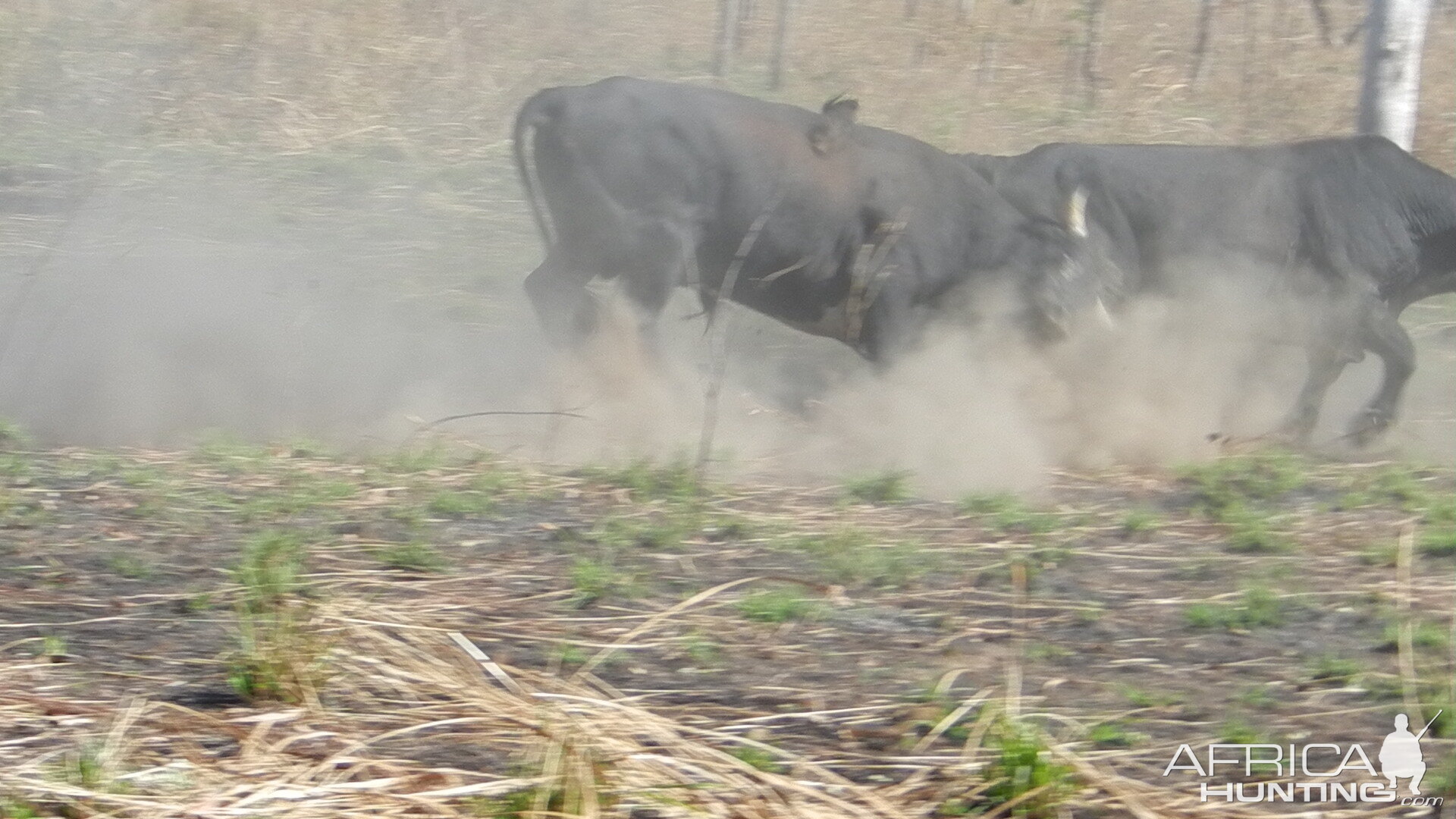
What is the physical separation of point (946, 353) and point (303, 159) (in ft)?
25.7

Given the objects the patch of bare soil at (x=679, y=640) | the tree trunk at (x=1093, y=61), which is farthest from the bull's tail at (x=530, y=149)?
the tree trunk at (x=1093, y=61)

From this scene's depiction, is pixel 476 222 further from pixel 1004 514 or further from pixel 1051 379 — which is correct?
pixel 1004 514

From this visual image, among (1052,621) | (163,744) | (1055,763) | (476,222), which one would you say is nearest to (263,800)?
(163,744)

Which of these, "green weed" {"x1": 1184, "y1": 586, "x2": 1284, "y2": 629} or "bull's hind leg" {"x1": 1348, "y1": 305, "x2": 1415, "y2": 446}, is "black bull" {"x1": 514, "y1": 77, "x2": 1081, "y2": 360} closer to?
"bull's hind leg" {"x1": 1348, "y1": 305, "x2": 1415, "y2": 446}

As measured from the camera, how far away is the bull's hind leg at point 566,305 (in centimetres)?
835

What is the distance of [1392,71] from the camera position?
10.1 meters

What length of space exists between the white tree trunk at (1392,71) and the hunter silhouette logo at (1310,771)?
720cm

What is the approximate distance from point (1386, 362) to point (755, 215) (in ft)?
11.6

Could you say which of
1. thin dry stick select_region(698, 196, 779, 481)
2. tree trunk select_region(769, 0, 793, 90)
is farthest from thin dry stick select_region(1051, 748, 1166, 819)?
tree trunk select_region(769, 0, 793, 90)

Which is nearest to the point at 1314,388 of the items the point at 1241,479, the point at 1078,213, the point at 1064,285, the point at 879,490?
the point at 1064,285

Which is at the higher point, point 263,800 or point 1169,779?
point 1169,779

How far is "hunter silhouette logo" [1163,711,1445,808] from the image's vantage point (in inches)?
139

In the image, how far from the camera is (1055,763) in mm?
3529

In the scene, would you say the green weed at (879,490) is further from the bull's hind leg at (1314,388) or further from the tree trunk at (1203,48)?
the tree trunk at (1203,48)
